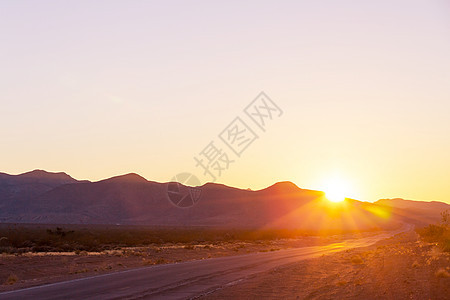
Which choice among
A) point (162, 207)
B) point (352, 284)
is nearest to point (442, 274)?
point (352, 284)

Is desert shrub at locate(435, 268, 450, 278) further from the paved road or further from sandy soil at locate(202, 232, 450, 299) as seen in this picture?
the paved road

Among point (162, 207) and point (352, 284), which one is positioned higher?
point (162, 207)

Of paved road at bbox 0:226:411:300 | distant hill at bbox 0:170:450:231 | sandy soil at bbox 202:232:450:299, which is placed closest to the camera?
sandy soil at bbox 202:232:450:299

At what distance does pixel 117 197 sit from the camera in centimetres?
17512

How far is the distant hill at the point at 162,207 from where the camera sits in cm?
15700

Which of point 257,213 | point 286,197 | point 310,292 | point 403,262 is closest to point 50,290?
point 310,292

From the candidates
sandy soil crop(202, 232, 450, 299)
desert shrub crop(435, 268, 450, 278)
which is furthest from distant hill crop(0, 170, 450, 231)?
desert shrub crop(435, 268, 450, 278)

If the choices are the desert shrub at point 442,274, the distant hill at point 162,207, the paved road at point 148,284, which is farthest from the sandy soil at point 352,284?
the distant hill at point 162,207

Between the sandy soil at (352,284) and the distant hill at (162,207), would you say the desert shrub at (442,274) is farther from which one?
the distant hill at (162,207)

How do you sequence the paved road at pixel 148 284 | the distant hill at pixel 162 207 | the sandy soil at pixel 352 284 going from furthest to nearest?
the distant hill at pixel 162 207, the paved road at pixel 148 284, the sandy soil at pixel 352 284

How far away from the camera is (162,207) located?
17262cm

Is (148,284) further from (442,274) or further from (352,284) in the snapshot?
(442,274)

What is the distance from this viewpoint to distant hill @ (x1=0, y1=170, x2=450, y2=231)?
515 feet

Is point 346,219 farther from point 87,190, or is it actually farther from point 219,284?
point 219,284
